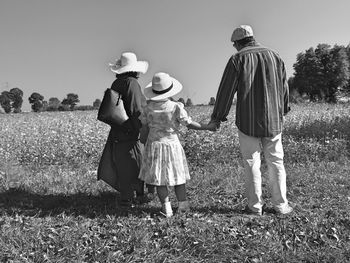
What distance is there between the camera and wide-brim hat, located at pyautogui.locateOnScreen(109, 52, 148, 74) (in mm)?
5176

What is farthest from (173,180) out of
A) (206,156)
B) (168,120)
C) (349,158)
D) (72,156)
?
(349,158)

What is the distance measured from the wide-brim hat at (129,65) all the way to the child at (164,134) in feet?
1.80

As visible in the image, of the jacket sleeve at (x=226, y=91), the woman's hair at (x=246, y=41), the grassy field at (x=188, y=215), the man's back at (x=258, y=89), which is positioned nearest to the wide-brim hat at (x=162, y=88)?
the jacket sleeve at (x=226, y=91)

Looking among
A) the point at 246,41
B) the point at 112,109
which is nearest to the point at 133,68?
the point at 112,109

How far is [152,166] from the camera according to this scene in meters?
4.70

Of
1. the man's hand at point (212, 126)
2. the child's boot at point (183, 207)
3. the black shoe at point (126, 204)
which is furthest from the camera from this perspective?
the black shoe at point (126, 204)

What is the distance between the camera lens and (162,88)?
4605mm

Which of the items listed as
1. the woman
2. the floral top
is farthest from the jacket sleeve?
the woman

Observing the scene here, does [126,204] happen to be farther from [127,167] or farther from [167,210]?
[167,210]

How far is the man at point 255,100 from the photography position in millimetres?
4465

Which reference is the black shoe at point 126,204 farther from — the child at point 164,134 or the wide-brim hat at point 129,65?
the wide-brim hat at point 129,65

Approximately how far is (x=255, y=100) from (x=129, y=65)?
1.76 m

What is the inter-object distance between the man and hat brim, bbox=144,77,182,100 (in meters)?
0.49

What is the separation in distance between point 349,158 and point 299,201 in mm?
2942
